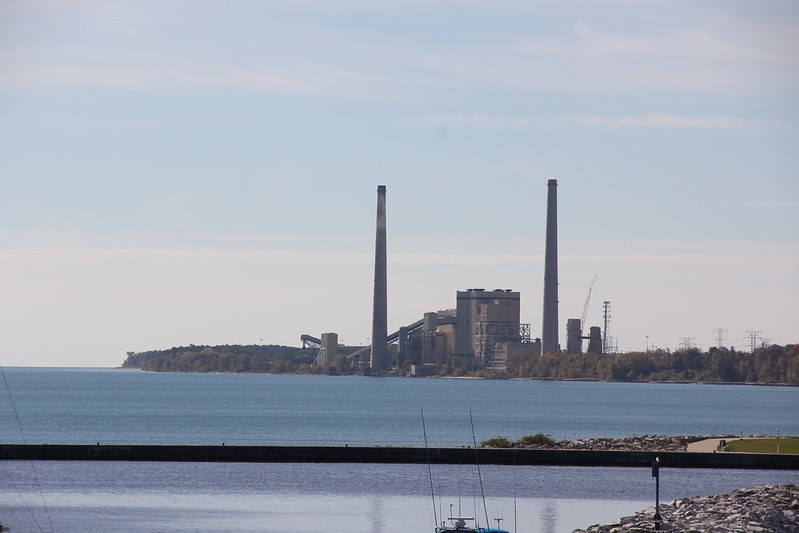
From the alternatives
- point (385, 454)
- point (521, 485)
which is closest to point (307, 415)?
point (385, 454)

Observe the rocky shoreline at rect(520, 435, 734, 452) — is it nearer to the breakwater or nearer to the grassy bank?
the grassy bank

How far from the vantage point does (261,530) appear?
131 feet

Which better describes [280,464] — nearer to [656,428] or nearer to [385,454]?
[385,454]

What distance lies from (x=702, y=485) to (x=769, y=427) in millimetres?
72523

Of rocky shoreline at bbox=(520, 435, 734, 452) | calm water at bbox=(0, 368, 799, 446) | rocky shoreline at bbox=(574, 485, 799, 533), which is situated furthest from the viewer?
calm water at bbox=(0, 368, 799, 446)

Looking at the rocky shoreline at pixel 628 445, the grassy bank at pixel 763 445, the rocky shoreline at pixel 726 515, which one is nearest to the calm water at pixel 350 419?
the rocky shoreline at pixel 628 445

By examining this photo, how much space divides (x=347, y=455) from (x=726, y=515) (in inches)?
984

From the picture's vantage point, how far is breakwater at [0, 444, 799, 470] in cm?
5981

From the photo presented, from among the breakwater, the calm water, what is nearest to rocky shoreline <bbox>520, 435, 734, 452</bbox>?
the breakwater

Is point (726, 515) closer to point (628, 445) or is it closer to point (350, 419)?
point (628, 445)

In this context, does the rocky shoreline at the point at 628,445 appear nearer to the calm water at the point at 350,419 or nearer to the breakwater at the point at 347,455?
the breakwater at the point at 347,455

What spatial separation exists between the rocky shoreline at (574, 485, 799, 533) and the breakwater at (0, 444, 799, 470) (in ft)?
54.8

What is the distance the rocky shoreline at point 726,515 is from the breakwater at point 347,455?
54.8ft

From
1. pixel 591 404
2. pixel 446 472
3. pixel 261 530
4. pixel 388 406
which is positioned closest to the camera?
pixel 261 530
